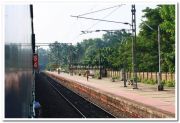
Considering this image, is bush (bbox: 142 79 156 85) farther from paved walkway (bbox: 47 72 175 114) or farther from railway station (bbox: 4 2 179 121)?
paved walkway (bbox: 47 72 175 114)

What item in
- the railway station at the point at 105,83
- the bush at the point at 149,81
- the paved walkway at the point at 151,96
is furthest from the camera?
the bush at the point at 149,81

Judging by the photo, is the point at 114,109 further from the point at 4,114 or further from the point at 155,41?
the point at 155,41

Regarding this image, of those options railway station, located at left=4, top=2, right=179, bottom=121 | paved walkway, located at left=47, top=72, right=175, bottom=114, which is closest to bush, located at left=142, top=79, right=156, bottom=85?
railway station, located at left=4, top=2, right=179, bottom=121

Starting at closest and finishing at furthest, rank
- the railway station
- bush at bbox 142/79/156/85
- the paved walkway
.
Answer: the railway station < the paved walkway < bush at bbox 142/79/156/85

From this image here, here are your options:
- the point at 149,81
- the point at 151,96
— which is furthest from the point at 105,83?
the point at 151,96

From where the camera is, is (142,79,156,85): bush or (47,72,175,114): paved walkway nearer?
(47,72,175,114): paved walkway

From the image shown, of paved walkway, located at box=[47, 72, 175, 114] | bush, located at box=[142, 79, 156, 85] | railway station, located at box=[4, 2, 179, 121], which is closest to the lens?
railway station, located at box=[4, 2, 179, 121]

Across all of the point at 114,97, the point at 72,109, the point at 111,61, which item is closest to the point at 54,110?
the point at 72,109

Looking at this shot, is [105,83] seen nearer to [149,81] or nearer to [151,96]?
[149,81]

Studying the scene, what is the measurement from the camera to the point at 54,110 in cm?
2794

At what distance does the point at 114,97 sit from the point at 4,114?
23213 mm

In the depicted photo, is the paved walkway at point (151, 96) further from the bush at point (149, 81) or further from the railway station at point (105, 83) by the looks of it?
the bush at point (149, 81)

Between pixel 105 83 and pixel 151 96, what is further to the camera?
pixel 105 83

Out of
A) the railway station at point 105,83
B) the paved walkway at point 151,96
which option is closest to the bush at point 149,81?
the railway station at point 105,83
